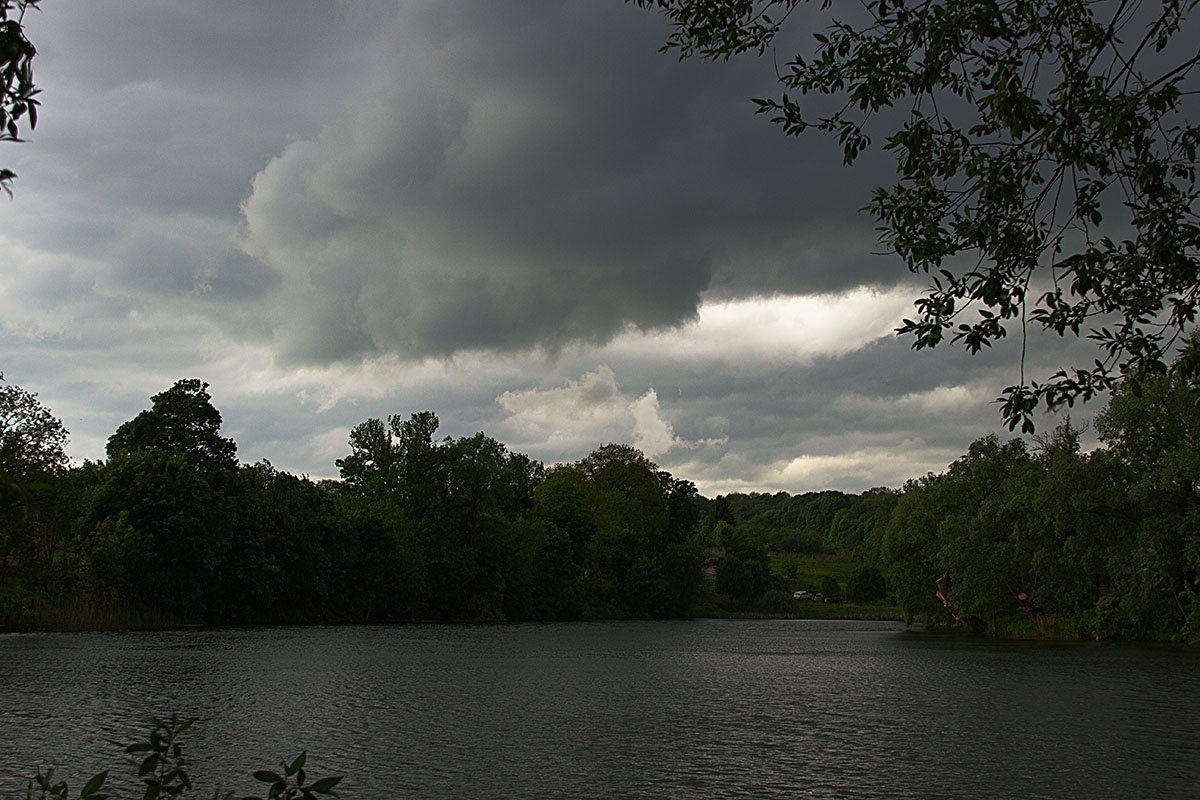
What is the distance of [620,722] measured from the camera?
17312 mm

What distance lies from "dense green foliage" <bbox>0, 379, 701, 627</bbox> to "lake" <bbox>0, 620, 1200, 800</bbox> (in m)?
9.64

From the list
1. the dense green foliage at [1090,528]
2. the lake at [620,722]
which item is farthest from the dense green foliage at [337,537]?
the dense green foliage at [1090,528]

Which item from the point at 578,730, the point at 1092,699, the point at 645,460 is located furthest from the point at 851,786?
the point at 645,460

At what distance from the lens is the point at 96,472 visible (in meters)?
50.9

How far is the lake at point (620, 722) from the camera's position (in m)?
12.1

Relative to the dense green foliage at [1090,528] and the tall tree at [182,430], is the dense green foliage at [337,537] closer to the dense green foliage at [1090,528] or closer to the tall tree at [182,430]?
the tall tree at [182,430]

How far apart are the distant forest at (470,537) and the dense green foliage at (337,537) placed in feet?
0.53

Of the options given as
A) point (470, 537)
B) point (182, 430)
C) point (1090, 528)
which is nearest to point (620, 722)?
point (1090, 528)

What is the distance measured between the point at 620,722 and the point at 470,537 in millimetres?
60300

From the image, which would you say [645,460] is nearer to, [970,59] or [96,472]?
[96,472]

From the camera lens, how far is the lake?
12.1 m

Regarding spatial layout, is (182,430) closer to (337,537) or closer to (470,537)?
(337,537)

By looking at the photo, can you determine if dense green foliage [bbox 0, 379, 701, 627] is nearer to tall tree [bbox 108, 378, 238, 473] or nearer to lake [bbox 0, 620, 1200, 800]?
tall tree [bbox 108, 378, 238, 473]

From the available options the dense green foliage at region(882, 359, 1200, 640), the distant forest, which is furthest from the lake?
the dense green foliage at region(882, 359, 1200, 640)
